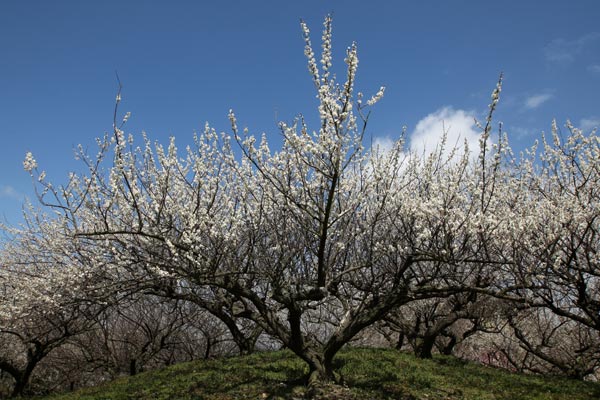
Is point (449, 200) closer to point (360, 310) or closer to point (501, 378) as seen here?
point (360, 310)

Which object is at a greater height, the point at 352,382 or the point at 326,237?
the point at 326,237

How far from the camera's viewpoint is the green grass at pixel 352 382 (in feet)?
30.7

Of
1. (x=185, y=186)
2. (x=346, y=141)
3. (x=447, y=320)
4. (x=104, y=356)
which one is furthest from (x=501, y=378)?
(x=104, y=356)

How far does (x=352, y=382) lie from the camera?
10.1 meters

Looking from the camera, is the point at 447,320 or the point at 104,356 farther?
the point at 104,356

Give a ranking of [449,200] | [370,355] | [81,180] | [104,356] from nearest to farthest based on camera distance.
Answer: [449,200], [81,180], [370,355], [104,356]

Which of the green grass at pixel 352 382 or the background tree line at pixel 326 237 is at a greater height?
the background tree line at pixel 326 237

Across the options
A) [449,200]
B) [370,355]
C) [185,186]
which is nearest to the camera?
[449,200]

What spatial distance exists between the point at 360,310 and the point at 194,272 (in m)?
3.59

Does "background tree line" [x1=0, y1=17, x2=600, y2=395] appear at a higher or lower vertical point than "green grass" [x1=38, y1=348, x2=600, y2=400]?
higher

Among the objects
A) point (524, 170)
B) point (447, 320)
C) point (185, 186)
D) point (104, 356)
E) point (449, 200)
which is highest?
point (524, 170)

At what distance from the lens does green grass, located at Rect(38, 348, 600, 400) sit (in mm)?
9344

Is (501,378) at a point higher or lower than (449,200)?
lower

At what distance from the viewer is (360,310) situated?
30.9ft
